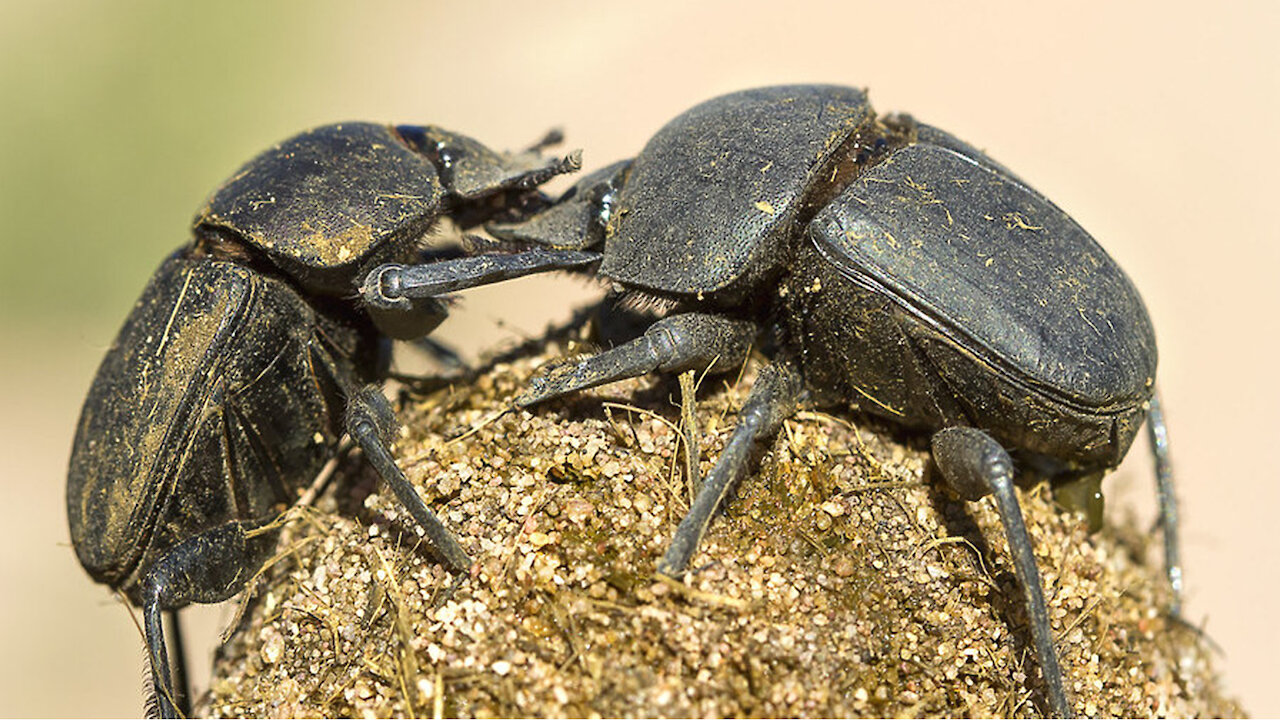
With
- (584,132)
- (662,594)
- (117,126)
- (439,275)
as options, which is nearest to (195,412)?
(439,275)

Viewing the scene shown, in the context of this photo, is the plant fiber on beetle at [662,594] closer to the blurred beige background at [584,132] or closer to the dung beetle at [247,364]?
the dung beetle at [247,364]

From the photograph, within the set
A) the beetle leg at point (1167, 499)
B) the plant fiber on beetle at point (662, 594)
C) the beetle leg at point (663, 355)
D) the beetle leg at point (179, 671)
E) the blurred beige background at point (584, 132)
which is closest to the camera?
the plant fiber on beetle at point (662, 594)

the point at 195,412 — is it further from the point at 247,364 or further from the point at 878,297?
the point at 878,297

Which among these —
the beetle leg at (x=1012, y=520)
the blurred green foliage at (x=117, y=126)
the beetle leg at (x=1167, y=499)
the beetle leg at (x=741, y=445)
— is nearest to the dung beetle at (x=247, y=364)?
the beetle leg at (x=741, y=445)

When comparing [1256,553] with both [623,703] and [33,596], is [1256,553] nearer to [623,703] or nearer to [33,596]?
[623,703]

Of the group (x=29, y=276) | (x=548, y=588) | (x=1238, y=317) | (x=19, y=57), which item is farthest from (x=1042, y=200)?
(x=19, y=57)

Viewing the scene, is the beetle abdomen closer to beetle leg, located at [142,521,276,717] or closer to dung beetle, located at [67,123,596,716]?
dung beetle, located at [67,123,596,716]
